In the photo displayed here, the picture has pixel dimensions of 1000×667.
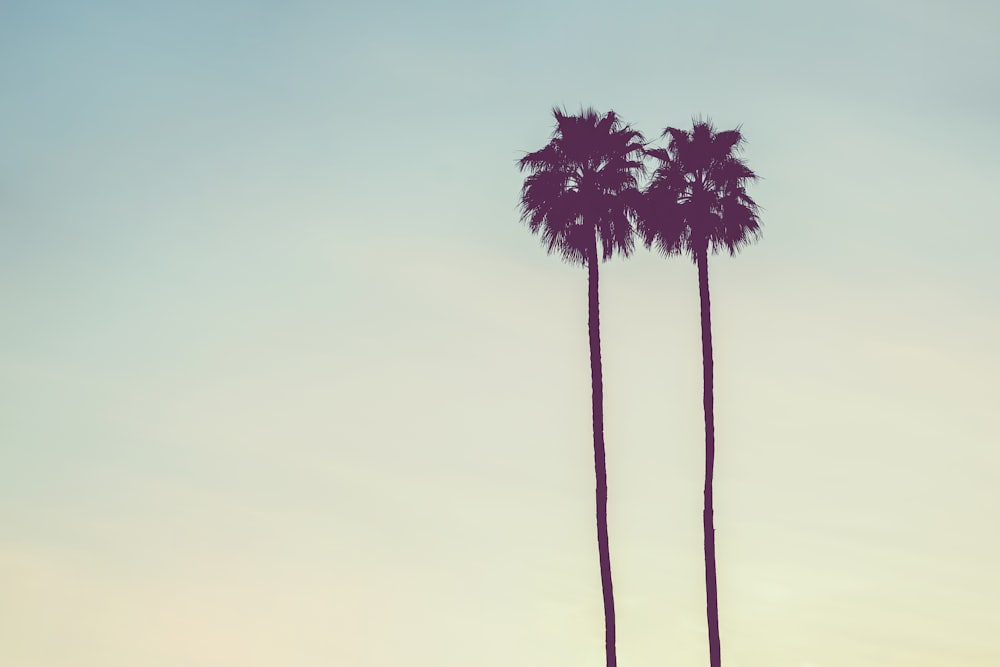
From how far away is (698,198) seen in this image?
2116 inches

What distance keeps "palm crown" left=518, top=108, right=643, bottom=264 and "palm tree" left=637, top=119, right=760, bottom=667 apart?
0.91 metres

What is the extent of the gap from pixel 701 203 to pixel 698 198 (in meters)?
0.27

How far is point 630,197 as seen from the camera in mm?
53594

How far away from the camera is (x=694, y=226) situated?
53156 mm

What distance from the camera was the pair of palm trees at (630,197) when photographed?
53.0m

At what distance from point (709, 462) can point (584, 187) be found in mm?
11194

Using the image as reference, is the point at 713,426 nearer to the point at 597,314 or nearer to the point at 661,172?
the point at 597,314

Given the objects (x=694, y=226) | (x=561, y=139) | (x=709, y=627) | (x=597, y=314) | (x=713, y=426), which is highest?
(x=561, y=139)

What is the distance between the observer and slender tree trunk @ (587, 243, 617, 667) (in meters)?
48.7

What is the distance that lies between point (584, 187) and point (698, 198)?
4.31 metres

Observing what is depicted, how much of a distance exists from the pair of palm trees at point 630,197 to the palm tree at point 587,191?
0.04 metres

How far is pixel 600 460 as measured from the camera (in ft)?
166

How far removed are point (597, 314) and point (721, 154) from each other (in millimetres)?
8018

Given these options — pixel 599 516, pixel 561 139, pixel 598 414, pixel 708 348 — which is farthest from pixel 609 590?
pixel 561 139
